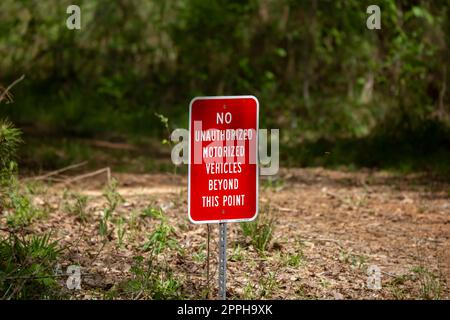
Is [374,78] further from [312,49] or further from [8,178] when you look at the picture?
[8,178]

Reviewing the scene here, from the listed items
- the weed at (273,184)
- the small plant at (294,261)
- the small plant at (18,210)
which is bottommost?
the weed at (273,184)

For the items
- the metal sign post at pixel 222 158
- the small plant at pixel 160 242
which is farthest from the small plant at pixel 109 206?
the metal sign post at pixel 222 158

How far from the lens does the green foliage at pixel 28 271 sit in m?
4.75

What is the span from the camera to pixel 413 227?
7.10 m

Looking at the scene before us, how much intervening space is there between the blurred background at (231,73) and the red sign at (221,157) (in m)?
6.04

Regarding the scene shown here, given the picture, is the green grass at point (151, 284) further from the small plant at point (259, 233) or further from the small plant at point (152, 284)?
the small plant at point (259, 233)

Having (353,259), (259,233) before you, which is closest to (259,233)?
(259,233)

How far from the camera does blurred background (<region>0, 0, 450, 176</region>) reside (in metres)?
11.3

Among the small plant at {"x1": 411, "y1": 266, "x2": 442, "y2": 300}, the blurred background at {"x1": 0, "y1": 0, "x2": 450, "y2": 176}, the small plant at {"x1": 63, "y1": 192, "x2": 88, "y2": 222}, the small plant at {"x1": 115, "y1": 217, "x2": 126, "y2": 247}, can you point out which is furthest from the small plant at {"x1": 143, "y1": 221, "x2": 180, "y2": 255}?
the blurred background at {"x1": 0, "y1": 0, "x2": 450, "y2": 176}

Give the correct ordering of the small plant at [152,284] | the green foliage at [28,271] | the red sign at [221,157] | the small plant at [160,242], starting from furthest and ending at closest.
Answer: the small plant at [160,242]
the small plant at [152,284]
the green foliage at [28,271]
the red sign at [221,157]

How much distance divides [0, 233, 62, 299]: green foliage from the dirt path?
0.23 meters

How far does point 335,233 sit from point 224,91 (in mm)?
8724

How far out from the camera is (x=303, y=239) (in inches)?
253

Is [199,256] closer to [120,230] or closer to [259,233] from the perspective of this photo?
[259,233]
